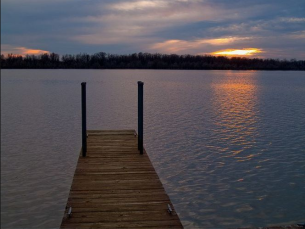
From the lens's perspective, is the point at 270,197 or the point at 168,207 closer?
the point at 168,207

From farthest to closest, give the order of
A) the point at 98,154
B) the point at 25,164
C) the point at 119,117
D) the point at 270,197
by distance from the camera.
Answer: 1. the point at 119,117
2. the point at 25,164
3. the point at 98,154
4. the point at 270,197

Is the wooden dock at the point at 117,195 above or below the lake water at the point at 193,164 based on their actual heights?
above

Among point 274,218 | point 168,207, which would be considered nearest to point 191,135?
point 274,218

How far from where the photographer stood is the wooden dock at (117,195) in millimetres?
4297

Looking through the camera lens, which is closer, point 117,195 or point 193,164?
point 117,195

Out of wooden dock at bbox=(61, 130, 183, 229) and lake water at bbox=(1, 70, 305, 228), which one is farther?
lake water at bbox=(1, 70, 305, 228)

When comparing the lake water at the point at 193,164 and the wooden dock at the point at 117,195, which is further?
the lake water at the point at 193,164

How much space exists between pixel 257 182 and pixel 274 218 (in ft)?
5.58

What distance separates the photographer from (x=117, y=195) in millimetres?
5121

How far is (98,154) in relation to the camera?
24.5 feet

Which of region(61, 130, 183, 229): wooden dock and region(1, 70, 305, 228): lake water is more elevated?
region(61, 130, 183, 229): wooden dock

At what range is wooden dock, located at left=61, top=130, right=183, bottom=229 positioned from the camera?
430cm

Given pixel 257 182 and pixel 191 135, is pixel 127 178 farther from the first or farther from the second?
pixel 191 135

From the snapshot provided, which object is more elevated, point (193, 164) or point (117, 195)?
point (117, 195)
